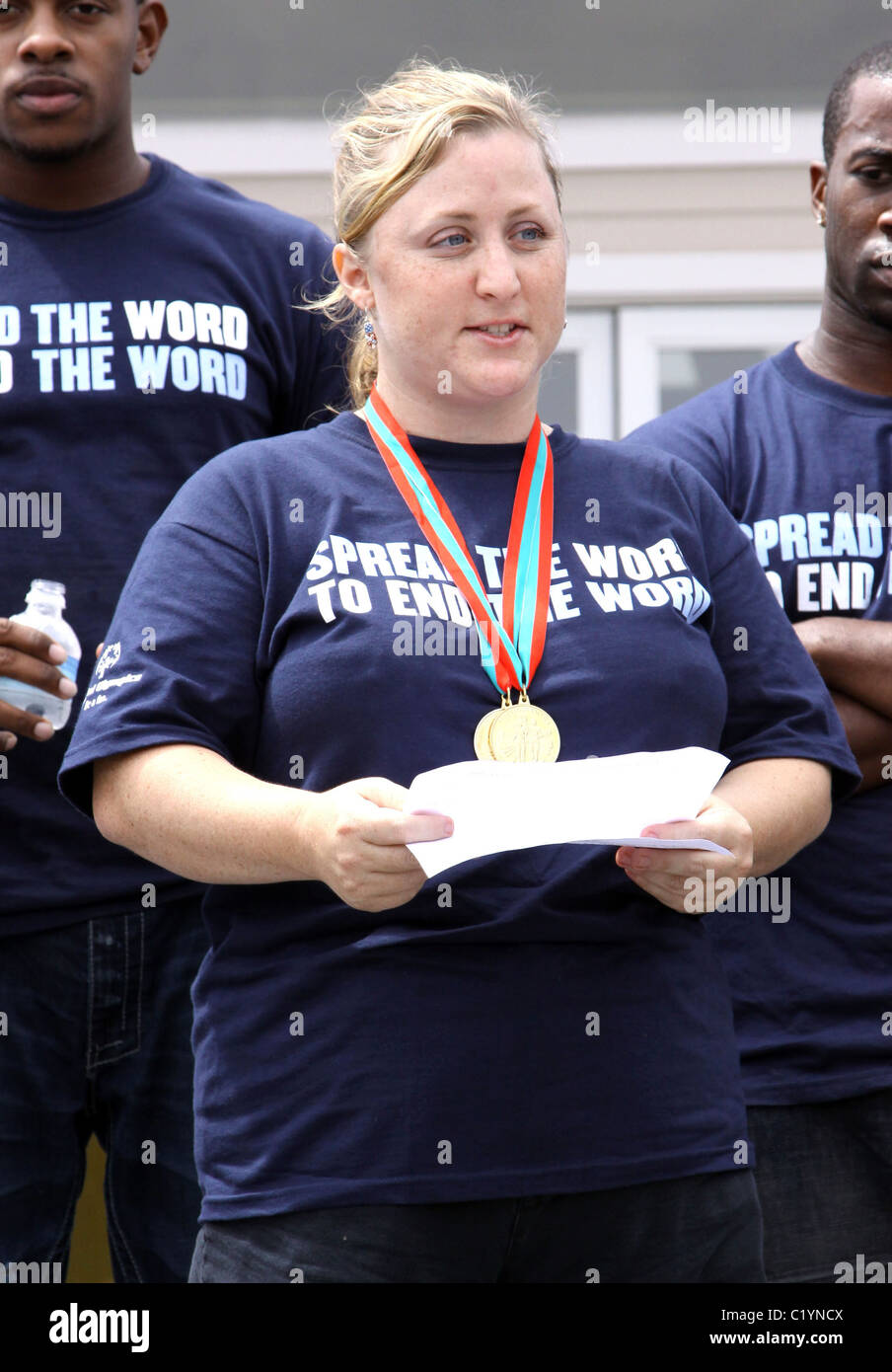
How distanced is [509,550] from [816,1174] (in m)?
1.14

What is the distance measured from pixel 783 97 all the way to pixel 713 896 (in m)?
3.66

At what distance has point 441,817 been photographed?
1486 mm

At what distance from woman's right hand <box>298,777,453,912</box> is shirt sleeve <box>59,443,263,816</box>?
0.19m

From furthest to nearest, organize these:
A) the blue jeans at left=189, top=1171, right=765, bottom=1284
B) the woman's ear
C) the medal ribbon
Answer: the woman's ear, the medal ribbon, the blue jeans at left=189, top=1171, right=765, bottom=1284

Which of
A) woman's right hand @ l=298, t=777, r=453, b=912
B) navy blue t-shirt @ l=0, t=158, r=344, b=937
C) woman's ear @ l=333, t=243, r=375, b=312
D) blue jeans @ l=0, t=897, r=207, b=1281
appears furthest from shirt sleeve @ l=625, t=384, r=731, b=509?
woman's right hand @ l=298, t=777, r=453, b=912

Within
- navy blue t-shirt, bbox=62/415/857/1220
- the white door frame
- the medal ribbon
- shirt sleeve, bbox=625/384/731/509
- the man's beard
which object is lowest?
navy blue t-shirt, bbox=62/415/857/1220

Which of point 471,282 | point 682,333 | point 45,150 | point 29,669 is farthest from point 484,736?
point 682,333

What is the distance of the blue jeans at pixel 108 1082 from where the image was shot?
220 cm

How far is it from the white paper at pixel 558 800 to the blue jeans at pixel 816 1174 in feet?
3.21

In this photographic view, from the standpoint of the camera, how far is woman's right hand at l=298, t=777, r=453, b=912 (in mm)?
1484

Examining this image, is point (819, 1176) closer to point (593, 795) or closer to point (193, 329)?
point (593, 795)

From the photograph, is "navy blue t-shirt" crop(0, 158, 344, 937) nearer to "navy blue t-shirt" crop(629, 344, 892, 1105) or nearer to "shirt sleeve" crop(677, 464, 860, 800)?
"navy blue t-shirt" crop(629, 344, 892, 1105)

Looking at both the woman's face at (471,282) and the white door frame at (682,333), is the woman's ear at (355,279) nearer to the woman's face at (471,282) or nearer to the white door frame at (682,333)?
the woman's face at (471,282)

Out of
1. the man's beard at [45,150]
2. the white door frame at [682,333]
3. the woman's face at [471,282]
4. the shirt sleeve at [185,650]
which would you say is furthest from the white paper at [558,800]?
the white door frame at [682,333]
